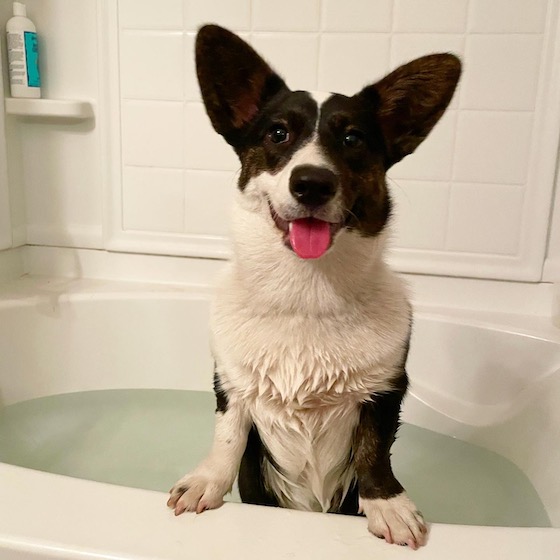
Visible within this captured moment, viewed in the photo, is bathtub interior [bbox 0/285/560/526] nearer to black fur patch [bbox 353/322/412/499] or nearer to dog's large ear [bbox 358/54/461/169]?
black fur patch [bbox 353/322/412/499]

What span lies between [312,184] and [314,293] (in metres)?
0.21

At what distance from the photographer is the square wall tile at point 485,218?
1.61m

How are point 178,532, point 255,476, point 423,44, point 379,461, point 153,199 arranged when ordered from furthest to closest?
point 153,199, point 423,44, point 255,476, point 379,461, point 178,532

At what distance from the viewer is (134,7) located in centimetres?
167

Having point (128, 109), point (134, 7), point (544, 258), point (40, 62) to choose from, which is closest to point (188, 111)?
point (128, 109)

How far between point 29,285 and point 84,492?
1151 mm

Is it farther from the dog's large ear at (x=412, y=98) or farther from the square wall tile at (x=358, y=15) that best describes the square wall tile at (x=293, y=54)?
the dog's large ear at (x=412, y=98)

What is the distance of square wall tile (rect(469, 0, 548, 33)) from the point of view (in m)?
1.50

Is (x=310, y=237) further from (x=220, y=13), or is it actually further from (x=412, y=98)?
(x=220, y=13)

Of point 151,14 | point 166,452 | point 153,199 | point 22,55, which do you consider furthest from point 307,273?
point 22,55

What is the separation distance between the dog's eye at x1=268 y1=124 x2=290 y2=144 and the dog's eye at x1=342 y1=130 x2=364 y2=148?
10 cm

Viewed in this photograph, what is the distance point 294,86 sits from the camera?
5.41 ft

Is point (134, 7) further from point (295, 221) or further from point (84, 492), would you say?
point (84, 492)

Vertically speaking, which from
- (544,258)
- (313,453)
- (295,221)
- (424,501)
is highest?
(295,221)
